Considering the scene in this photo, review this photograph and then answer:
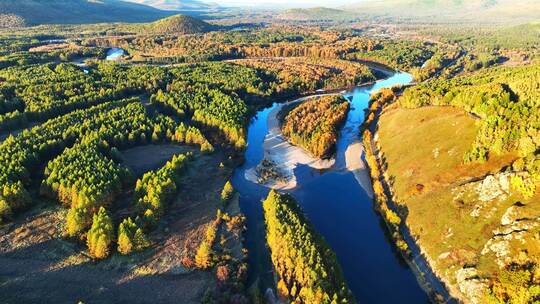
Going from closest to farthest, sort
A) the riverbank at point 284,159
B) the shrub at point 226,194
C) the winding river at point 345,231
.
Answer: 1. the winding river at point 345,231
2. the shrub at point 226,194
3. the riverbank at point 284,159

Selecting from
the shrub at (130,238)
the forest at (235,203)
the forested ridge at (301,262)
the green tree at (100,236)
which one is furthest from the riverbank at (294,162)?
the green tree at (100,236)

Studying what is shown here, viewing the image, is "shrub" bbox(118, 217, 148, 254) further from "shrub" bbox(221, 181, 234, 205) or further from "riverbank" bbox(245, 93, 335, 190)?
"riverbank" bbox(245, 93, 335, 190)

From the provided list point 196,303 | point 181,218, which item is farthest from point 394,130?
point 196,303

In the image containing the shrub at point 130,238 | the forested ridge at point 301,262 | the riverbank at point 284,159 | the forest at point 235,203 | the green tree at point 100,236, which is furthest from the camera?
the riverbank at point 284,159

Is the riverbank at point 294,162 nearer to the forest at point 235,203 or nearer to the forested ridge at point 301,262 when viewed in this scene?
the forest at point 235,203

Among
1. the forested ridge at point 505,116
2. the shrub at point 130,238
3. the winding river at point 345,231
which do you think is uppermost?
the forested ridge at point 505,116

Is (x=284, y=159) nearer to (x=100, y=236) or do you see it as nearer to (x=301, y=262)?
(x=301, y=262)

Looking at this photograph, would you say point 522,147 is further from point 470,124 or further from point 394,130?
point 394,130

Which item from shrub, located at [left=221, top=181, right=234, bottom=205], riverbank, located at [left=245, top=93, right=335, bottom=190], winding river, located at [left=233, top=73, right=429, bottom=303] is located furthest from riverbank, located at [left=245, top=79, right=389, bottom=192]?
shrub, located at [left=221, top=181, right=234, bottom=205]

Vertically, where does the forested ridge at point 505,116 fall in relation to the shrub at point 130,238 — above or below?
above
